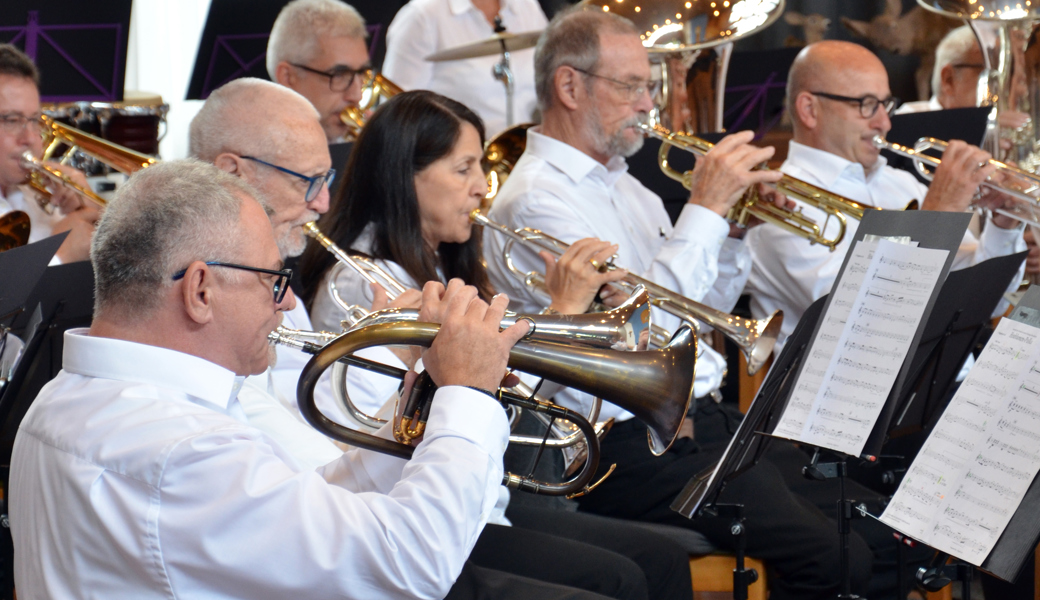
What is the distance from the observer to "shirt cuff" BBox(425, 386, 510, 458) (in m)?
1.48

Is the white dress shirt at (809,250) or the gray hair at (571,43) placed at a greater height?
the gray hair at (571,43)

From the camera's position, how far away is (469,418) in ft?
4.90

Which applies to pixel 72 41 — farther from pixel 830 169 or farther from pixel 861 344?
pixel 861 344

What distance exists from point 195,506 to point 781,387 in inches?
46.8

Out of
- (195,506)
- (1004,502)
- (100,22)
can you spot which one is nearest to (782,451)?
(1004,502)

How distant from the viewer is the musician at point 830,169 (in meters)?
3.45

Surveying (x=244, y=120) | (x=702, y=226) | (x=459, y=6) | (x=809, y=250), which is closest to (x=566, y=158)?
(x=702, y=226)

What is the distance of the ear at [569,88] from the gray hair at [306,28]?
1231 mm

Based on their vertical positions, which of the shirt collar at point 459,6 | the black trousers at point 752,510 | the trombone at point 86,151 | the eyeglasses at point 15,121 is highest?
the shirt collar at point 459,6

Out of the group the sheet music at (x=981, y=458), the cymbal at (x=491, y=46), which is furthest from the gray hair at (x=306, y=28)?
the sheet music at (x=981, y=458)

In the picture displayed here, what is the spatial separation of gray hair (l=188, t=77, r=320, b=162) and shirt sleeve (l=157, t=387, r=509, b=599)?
1.19m

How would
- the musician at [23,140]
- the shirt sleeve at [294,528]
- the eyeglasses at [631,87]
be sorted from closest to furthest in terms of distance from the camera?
1. the shirt sleeve at [294,528]
2. the musician at [23,140]
3. the eyeglasses at [631,87]

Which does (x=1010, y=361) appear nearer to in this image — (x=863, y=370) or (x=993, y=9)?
(x=863, y=370)

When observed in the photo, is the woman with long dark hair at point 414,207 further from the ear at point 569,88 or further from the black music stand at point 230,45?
the black music stand at point 230,45
